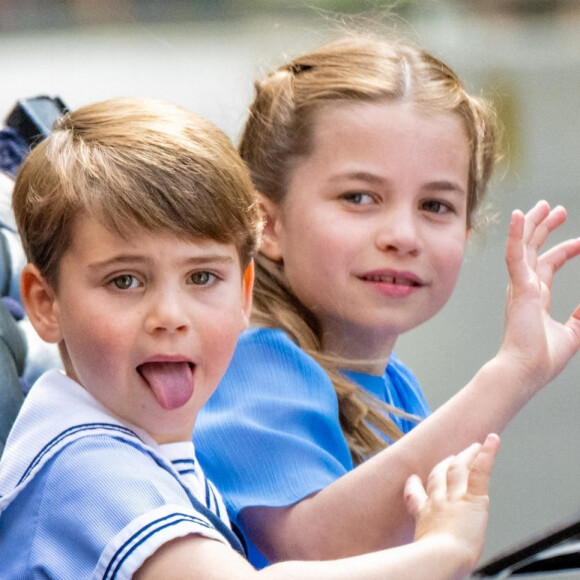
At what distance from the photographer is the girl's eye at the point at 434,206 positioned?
647mm

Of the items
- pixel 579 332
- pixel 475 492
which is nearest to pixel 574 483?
pixel 579 332

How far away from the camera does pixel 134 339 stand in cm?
48

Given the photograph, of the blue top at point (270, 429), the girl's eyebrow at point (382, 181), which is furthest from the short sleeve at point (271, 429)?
the girl's eyebrow at point (382, 181)

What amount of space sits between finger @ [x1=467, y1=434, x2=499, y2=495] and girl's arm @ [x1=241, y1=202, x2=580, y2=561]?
7cm

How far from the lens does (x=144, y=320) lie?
1.59ft

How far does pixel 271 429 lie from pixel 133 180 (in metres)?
0.18

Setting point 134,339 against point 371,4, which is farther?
point 371,4

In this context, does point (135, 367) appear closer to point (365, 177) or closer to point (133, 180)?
point (133, 180)

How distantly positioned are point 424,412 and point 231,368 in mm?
207

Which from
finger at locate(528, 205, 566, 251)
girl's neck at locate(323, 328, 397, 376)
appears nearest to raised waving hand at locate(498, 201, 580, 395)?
finger at locate(528, 205, 566, 251)

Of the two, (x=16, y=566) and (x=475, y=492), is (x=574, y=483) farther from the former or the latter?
(x=16, y=566)

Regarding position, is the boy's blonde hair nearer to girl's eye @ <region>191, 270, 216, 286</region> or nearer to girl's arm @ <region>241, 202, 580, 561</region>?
girl's eye @ <region>191, 270, 216, 286</region>

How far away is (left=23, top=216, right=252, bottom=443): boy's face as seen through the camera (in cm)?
49

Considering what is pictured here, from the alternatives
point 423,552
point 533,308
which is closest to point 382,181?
point 533,308
